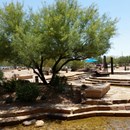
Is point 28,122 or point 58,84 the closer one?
point 28,122

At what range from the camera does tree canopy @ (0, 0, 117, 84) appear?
15.5 m

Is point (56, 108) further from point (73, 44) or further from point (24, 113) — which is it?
point (73, 44)

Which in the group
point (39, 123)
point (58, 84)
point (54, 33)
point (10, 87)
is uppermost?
point (54, 33)

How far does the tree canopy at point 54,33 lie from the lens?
15.5m

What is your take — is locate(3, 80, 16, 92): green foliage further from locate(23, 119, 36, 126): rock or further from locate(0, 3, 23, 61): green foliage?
locate(23, 119, 36, 126): rock

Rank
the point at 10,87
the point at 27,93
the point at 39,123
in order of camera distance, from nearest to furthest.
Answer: the point at 39,123
the point at 27,93
the point at 10,87

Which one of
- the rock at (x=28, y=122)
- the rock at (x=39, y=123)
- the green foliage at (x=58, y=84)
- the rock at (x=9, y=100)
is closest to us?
the rock at (x=39, y=123)

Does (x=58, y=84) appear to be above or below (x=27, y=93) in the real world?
above

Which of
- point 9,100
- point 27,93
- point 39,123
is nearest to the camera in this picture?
point 39,123

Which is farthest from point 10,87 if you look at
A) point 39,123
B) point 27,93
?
point 39,123

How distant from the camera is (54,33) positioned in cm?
1556

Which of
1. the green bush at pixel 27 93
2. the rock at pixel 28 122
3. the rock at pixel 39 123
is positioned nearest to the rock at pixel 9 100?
the green bush at pixel 27 93

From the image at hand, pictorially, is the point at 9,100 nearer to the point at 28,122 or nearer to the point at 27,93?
the point at 27,93

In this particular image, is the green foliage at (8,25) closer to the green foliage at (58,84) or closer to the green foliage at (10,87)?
the green foliage at (10,87)
